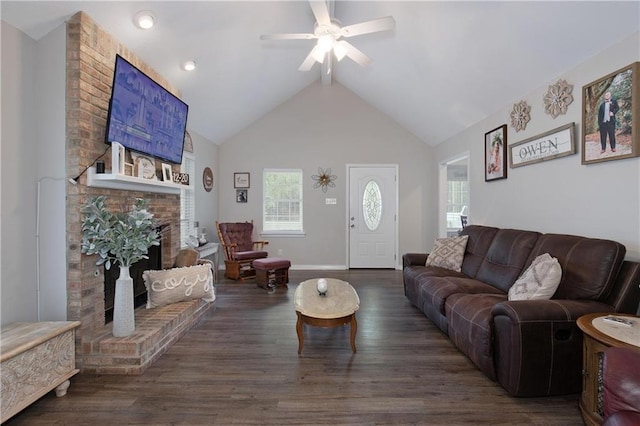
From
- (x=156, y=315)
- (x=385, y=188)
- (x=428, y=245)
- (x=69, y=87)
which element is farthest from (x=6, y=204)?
(x=428, y=245)

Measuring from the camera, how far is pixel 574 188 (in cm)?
263

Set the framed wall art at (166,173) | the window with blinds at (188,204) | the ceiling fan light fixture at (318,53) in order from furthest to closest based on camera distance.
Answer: the window with blinds at (188,204) → the framed wall art at (166,173) → the ceiling fan light fixture at (318,53)

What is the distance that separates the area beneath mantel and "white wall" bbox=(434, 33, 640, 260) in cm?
368

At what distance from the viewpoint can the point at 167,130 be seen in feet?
10.4

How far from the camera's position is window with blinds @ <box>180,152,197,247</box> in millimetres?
4660

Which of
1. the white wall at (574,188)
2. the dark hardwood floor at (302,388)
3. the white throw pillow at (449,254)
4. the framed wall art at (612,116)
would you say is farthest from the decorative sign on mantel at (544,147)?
the dark hardwood floor at (302,388)

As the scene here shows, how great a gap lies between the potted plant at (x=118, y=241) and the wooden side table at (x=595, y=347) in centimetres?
300

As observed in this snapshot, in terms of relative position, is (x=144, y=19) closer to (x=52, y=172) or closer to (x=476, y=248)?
(x=52, y=172)

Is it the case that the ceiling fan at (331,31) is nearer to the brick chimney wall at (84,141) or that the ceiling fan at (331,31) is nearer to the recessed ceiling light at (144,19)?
the recessed ceiling light at (144,19)

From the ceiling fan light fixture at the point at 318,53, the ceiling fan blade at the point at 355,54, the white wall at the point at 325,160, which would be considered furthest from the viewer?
the white wall at the point at 325,160

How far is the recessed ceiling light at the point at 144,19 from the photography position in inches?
99.9

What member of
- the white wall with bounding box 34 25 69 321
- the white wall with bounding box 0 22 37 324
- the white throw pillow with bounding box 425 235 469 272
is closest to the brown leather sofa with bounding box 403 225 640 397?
the white throw pillow with bounding box 425 235 469 272

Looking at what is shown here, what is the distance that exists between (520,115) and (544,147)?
56 centimetres

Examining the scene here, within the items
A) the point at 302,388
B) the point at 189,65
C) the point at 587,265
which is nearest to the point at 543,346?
the point at 587,265
